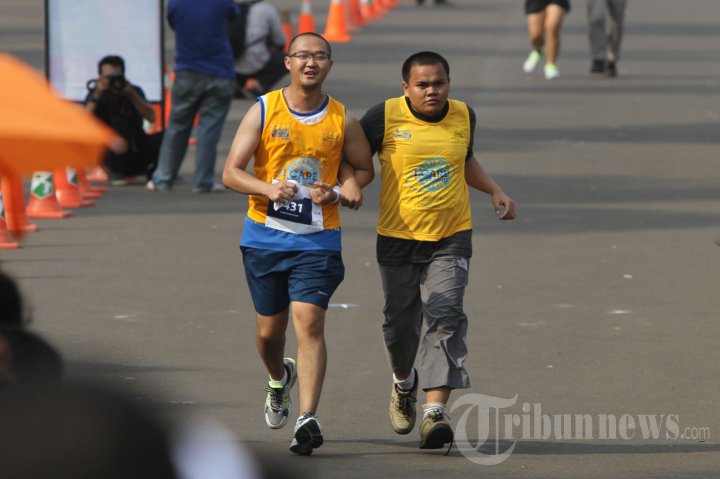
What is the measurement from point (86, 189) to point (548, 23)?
9.72 meters

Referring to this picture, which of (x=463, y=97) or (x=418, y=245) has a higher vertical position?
(x=418, y=245)

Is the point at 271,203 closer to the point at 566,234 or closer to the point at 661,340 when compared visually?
the point at 661,340

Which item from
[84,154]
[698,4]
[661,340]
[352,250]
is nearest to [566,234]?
[352,250]

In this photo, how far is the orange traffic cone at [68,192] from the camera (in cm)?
1330

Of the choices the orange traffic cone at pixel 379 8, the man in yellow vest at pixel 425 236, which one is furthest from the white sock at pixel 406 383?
the orange traffic cone at pixel 379 8

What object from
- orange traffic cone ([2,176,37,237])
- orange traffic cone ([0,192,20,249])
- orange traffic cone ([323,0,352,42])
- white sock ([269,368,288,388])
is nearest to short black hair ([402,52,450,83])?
white sock ([269,368,288,388])

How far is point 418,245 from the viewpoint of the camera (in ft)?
22.6

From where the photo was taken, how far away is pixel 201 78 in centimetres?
1385

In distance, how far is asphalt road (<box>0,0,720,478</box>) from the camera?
6.90 metres

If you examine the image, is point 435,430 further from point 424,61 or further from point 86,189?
point 86,189

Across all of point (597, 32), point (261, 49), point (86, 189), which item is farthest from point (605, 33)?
point (86, 189)

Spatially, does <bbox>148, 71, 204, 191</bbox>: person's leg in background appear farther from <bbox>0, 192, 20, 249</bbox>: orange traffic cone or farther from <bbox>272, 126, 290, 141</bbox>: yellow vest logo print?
<bbox>272, 126, 290, 141</bbox>: yellow vest logo print

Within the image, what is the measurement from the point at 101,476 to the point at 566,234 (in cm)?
1002

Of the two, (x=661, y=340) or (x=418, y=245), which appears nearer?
(x=418, y=245)
